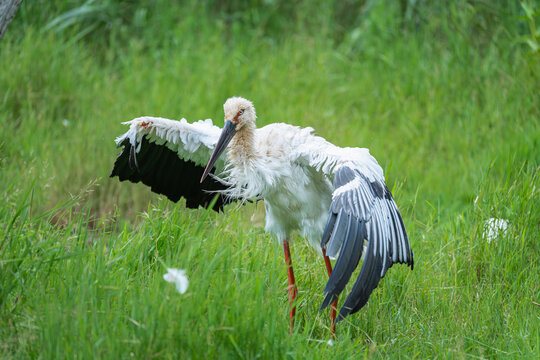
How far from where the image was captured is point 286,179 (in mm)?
3703

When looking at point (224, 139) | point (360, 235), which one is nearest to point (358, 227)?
point (360, 235)

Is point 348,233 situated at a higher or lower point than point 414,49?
lower

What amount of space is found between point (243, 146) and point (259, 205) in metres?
1.45

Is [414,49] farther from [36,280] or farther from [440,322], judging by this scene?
[36,280]

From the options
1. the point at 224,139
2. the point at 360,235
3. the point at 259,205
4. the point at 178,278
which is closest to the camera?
the point at 178,278

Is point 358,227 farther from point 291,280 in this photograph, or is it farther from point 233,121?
point 233,121

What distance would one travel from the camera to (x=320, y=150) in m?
3.57

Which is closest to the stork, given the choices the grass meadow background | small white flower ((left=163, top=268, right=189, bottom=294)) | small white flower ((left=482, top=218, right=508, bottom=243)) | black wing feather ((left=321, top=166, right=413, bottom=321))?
black wing feather ((left=321, top=166, right=413, bottom=321))

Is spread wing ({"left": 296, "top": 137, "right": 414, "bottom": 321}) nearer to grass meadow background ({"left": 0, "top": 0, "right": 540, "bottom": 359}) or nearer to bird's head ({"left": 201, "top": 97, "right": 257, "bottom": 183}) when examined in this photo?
grass meadow background ({"left": 0, "top": 0, "right": 540, "bottom": 359})

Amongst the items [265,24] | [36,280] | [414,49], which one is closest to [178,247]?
[36,280]

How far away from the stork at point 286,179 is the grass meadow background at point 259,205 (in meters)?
0.21

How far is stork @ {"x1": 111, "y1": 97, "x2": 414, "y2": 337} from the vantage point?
3.10m

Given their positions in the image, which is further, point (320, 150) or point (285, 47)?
point (285, 47)

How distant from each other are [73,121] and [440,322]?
3747mm
